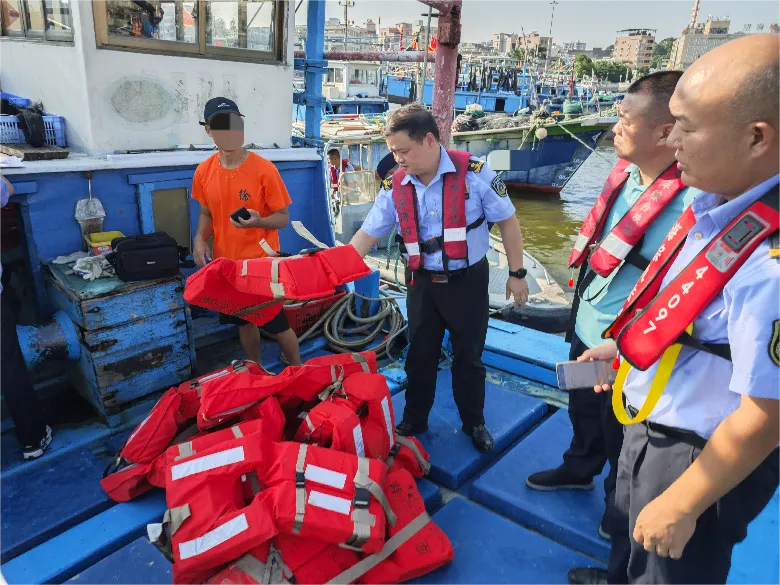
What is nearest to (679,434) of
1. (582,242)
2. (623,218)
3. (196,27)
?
(623,218)

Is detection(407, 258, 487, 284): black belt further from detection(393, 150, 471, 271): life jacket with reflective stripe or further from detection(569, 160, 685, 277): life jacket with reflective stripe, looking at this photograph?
detection(569, 160, 685, 277): life jacket with reflective stripe

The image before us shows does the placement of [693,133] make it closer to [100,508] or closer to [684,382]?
[684,382]

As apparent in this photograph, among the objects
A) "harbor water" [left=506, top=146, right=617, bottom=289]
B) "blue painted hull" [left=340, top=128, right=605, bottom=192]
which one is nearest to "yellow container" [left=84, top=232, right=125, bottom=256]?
"harbor water" [left=506, top=146, right=617, bottom=289]

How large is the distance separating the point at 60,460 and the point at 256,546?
1638mm

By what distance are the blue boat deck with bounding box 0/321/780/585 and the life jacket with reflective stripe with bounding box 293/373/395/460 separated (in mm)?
458

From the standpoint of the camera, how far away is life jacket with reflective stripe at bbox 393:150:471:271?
112 inches

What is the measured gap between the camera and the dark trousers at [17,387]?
2828 millimetres

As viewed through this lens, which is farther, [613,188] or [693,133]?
[613,188]

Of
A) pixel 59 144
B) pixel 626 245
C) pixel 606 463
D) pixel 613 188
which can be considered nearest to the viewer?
pixel 626 245

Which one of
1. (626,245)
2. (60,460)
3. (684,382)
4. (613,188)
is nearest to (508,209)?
(613,188)

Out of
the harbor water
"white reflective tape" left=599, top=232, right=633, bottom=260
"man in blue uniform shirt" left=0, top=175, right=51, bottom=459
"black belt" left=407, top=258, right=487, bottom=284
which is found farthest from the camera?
the harbor water

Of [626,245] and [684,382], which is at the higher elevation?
[626,245]

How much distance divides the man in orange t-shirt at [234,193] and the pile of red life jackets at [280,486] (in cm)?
103

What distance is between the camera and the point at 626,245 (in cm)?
214
